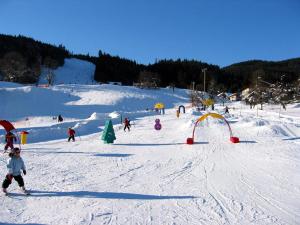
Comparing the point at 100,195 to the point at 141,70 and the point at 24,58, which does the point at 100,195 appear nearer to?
the point at 24,58

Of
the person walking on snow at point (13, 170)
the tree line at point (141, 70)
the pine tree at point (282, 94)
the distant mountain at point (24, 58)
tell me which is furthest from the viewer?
the tree line at point (141, 70)

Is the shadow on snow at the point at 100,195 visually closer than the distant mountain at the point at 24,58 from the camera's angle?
Yes

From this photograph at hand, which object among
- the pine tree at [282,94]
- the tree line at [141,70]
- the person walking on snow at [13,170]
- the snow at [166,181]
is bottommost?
the snow at [166,181]

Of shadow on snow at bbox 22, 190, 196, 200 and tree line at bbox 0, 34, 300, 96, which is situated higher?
tree line at bbox 0, 34, 300, 96

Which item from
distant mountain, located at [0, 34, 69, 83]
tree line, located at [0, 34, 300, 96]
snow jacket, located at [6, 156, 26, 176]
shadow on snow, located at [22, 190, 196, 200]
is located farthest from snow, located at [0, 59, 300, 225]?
tree line, located at [0, 34, 300, 96]

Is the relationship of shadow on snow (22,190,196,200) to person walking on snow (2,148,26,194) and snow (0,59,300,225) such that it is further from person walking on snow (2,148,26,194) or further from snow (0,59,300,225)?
person walking on snow (2,148,26,194)

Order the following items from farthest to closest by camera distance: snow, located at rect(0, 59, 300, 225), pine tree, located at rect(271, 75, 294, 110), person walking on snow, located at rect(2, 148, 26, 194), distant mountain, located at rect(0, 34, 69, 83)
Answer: distant mountain, located at rect(0, 34, 69, 83) < pine tree, located at rect(271, 75, 294, 110) < person walking on snow, located at rect(2, 148, 26, 194) < snow, located at rect(0, 59, 300, 225)

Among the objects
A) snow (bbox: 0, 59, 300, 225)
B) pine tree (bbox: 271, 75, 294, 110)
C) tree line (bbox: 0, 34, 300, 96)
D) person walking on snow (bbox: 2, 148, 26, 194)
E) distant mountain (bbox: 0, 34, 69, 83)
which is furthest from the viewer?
tree line (bbox: 0, 34, 300, 96)

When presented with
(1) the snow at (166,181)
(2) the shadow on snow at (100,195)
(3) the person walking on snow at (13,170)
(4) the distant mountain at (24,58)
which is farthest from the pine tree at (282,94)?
(3) the person walking on snow at (13,170)

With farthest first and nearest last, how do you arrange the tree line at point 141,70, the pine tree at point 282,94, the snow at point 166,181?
the tree line at point 141,70
the pine tree at point 282,94
the snow at point 166,181

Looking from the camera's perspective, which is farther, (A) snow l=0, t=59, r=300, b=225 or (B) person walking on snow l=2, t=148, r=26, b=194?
(B) person walking on snow l=2, t=148, r=26, b=194

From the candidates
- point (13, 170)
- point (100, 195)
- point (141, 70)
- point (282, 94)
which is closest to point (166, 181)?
point (100, 195)

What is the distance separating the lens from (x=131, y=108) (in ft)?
209

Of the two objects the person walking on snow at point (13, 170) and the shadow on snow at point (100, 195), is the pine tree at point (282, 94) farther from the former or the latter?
the person walking on snow at point (13, 170)
